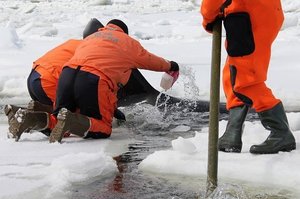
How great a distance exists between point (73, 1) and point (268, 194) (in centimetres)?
2742

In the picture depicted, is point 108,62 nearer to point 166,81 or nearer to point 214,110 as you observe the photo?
point 166,81

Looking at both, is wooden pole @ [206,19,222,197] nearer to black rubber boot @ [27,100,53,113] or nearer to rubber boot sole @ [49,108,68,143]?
rubber boot sole @ [49,108,68,143]

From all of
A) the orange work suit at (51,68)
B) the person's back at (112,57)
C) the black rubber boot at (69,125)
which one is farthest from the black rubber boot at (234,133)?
the orange work suit at (51,68)

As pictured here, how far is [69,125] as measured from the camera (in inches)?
160

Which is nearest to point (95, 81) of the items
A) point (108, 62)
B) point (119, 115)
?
point (108, 62)

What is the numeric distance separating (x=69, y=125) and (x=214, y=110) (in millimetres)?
1646

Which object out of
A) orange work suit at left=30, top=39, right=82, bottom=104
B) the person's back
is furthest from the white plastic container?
orange work suit at left=30, top=39, right=82, bottom=104

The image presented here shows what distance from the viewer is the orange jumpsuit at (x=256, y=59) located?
324cm

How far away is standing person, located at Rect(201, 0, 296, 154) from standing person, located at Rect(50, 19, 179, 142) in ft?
3.68

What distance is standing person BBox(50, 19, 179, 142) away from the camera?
4297mm

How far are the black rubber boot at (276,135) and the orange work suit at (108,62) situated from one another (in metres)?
1.32

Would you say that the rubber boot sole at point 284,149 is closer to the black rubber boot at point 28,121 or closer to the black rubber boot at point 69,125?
the black rubber boot at point 69,125

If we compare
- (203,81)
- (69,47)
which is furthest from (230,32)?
(203,81)

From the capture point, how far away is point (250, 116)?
5078 millimetres
